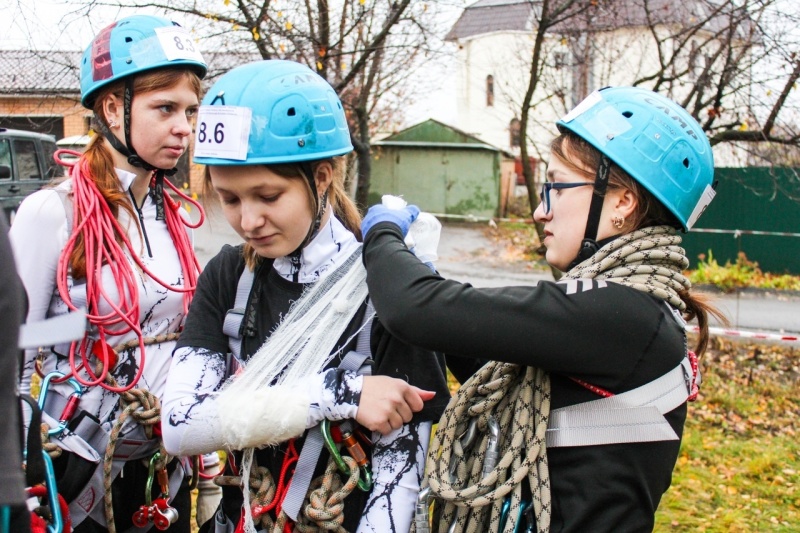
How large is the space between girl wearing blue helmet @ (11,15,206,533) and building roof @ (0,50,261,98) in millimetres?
3256

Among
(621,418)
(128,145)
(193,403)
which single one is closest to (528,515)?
(621,418)

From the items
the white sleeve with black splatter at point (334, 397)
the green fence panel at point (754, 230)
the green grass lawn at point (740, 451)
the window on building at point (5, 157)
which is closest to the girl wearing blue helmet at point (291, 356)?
the white sleeve with black splatter at point (334, 397)

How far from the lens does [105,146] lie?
287 centimetres

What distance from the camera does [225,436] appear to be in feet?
6.32

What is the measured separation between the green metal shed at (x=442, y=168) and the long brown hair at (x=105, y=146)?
19.7 meters

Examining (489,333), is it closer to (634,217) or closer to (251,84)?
(634,217)

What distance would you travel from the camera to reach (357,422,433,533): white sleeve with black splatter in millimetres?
1916

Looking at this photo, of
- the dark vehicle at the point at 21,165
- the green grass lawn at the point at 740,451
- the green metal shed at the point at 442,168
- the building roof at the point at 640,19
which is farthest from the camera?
the green metal shed at the point at 442,168

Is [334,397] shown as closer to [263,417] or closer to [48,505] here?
[263,417]

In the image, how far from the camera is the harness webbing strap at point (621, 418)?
72.1 inches

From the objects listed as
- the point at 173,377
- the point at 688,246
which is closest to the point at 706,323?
the point at 173,377

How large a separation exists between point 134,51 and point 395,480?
1853mm

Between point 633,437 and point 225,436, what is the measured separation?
→ 1.01 meters

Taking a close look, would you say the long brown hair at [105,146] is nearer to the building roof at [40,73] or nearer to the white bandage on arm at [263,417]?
the white bandage on arm at [263,417]
